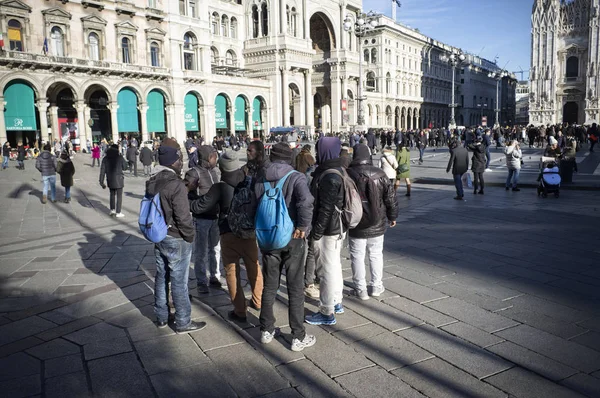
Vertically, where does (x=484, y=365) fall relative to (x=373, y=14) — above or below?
below

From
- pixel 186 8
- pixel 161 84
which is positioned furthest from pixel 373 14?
pixel 161 84

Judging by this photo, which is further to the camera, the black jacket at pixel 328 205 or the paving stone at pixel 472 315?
the paving stone at pixel 472 315

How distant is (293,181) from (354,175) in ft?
3.81

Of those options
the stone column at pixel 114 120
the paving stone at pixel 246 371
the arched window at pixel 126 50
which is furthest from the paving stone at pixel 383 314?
the arched window at pixel 126 50

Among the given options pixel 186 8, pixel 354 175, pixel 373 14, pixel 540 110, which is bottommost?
pixel 354 175

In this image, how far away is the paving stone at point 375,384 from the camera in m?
3.18

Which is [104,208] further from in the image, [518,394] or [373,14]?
[373,14]

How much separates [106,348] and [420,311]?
2.87 meters

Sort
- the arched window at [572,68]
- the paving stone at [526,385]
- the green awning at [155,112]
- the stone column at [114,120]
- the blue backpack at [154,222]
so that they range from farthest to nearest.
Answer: the arched window at [572,68], the green awning at [155,112], the stone column at [114,120], the blue backpack at [154,222], the paving stone at [526,385]

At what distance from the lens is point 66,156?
39.7 ft

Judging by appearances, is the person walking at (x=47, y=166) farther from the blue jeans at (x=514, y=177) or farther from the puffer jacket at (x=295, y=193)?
the blue jeans at (x=514, y=177)

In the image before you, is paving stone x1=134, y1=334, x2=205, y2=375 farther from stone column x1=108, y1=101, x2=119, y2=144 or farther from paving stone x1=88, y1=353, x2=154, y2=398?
stone column x1=108, y1=101, x2=119, y2=144

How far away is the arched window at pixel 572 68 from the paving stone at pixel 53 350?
195ft

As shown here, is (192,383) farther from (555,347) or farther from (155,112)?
(155,112)
